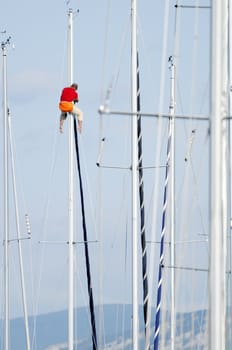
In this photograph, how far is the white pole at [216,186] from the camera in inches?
569

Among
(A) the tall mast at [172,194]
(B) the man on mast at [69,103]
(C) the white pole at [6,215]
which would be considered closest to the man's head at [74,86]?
(B) the man on mast at [69,103]

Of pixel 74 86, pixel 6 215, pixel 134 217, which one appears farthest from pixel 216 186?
pixel 6 215

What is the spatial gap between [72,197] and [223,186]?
45.1ft

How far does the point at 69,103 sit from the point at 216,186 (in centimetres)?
1306

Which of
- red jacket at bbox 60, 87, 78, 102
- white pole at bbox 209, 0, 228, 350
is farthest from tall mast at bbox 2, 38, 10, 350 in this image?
white pole at bbox 209, 0, 228, 350

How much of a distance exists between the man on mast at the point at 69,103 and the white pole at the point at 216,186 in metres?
12.3

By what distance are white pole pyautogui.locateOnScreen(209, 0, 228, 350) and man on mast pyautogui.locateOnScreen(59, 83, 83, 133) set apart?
12291 mm

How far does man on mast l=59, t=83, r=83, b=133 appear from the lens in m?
26.9

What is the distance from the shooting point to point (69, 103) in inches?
1075

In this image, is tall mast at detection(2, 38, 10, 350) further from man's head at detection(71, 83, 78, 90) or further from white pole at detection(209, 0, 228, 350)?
white pole at detection(209, 0, 228, 350)

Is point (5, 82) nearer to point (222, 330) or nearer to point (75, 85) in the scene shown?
point (75, 85)

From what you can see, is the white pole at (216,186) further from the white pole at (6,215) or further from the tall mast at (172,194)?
the white pole at (6,215)

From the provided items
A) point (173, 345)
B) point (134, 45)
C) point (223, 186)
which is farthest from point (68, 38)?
point (223, 186)

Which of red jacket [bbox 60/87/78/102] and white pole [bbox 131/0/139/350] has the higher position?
red jacket [bbox 60/87/78/102]
